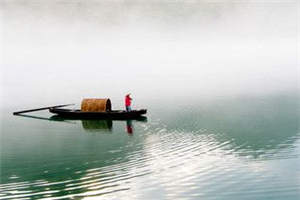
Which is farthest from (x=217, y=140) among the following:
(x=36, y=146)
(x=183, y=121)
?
(x=36, y=146)

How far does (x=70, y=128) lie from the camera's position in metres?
36.1

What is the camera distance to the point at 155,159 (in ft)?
72.8

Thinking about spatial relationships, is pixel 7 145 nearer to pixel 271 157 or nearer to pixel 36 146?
pixel 36 146

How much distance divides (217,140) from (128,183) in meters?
12.3

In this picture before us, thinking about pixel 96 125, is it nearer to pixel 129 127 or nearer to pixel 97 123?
pixel 97 123

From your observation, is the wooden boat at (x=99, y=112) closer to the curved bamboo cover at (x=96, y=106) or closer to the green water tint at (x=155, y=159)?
the curved bamboo cover at (x=96, y=106)

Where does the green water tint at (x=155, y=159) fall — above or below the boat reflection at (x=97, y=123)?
below

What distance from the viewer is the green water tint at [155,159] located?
16.9 meters

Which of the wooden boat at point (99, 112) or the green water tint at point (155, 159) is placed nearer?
the green water tint at point (155, 159)

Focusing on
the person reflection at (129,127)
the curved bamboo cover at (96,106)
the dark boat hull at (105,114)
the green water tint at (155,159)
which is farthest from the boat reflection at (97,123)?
the curved bamboo cover at (96,106)

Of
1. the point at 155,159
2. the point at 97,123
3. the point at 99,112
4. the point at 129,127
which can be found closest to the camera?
the point at 155,159

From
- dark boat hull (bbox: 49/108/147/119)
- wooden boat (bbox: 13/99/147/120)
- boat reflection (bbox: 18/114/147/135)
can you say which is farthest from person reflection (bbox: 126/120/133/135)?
wooden boat (bbox: 13/99/147/120)

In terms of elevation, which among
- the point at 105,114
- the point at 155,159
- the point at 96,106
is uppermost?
the point at 96,106

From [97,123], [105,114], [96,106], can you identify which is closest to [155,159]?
[97,123]
